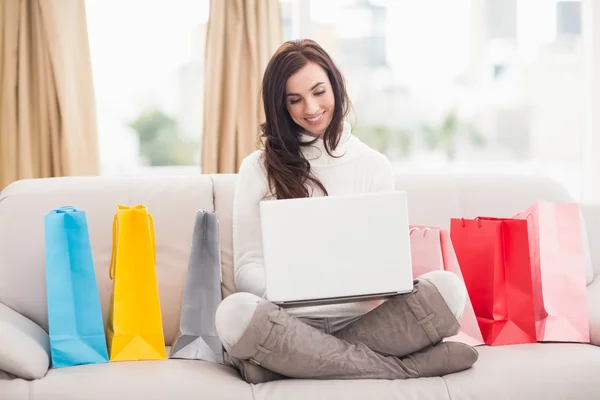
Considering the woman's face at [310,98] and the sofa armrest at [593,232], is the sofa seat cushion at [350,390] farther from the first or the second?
the sofa armrest at [593,232]

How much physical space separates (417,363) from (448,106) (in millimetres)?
2142

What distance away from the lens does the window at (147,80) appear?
3439 mm

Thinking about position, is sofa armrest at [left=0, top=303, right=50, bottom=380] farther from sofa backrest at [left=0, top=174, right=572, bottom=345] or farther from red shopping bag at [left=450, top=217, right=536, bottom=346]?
red shopping bag at [left=450, top=217, right=536, bottom=346]

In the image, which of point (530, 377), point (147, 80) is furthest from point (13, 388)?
point (147, 80)

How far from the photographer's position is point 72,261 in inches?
78.7

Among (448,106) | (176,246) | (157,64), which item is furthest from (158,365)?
(448,106)

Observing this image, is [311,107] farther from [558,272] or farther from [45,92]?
[45,92]

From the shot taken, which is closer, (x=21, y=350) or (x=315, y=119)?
(x=21, y=350)

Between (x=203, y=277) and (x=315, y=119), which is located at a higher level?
(x=315, y=119)

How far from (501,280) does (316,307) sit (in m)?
0.55

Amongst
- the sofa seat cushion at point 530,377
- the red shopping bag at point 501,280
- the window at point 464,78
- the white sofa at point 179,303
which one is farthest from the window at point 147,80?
the sofa seat cushion at point 530,377

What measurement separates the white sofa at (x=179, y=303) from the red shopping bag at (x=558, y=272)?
56 millimetres

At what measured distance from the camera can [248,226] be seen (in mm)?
2131

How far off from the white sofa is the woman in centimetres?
5
